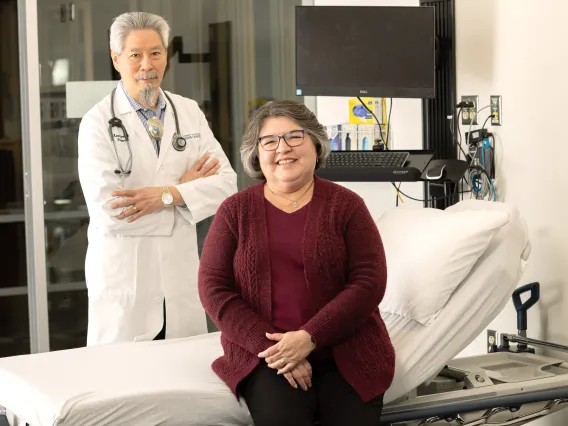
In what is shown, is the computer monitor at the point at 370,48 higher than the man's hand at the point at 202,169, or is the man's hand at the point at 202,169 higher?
the computer monitor at the point at 370,48

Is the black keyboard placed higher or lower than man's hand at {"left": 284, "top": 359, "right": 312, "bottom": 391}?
higher

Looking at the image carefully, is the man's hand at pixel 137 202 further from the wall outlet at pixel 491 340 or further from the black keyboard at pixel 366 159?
the wall outlet at pixel 491 340

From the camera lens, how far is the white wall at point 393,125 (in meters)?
3.83

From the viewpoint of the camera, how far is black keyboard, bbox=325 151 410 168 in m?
3.24

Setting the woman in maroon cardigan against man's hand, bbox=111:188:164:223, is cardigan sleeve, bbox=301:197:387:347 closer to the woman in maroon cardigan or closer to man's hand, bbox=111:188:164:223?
the woman in maroon cardigan

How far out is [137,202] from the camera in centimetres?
291

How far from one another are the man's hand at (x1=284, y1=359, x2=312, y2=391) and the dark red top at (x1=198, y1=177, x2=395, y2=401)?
7 cm

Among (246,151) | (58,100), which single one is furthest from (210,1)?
(246,151)

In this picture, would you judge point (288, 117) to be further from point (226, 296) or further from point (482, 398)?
point (482, 398)

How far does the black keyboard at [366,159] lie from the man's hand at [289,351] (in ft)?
3.96

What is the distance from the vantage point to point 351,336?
2176mm

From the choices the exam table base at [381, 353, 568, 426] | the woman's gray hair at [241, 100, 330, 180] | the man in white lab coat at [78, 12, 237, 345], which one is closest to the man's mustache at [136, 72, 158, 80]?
the man in white lab coat at [78, 12, 237, 345]

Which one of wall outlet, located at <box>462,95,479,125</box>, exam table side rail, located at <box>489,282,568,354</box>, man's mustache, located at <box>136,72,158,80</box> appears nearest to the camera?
exam table side rail, located at <box>489,282,568,354</box>

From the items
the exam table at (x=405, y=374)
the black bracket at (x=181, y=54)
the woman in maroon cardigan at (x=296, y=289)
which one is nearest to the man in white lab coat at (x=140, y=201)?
the exam table at (x=405, y=374)
